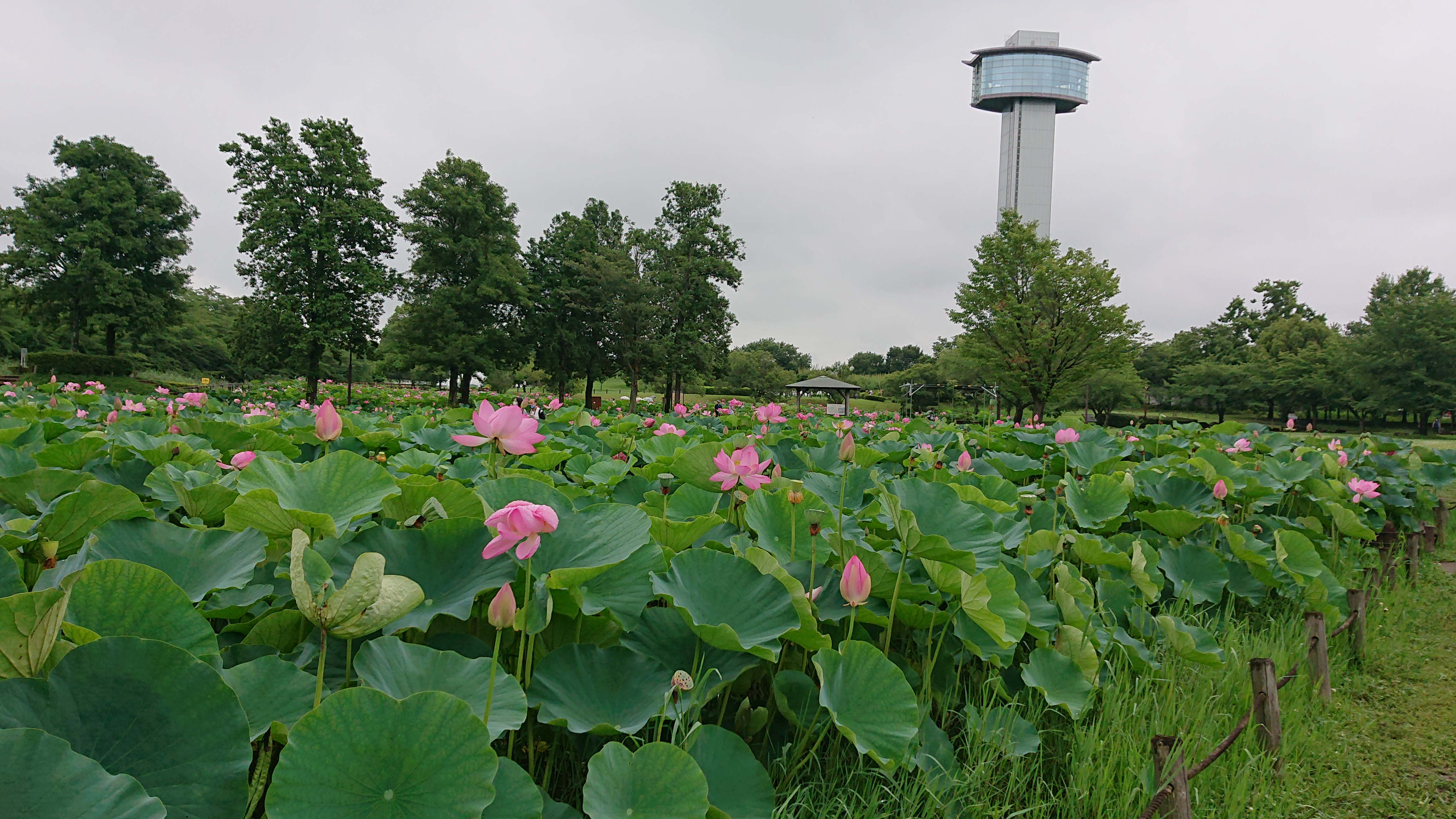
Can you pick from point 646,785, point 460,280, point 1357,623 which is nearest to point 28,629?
point 646,785

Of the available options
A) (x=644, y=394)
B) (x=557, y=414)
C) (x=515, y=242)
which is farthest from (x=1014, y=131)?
(x=557, y=414)

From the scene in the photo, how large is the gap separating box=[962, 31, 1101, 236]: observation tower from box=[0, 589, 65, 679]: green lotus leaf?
60463mm

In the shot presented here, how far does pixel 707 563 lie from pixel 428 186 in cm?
2262

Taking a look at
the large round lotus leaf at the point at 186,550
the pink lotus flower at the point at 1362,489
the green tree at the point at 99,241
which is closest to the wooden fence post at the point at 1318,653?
the pink lotus flower at the point at 1362,489

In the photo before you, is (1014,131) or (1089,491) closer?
(1089,491)

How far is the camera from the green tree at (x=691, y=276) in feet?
74.2

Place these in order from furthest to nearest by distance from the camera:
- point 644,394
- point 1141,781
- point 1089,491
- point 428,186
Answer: point 644,394, point 428,186, point 1089,491, point 1141,781

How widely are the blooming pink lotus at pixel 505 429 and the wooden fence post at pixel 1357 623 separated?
3195 mm

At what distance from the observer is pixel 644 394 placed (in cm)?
4059

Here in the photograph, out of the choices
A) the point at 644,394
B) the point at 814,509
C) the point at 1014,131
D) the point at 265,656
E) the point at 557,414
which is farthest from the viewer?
the point at 1014,131

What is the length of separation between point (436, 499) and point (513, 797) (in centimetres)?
65

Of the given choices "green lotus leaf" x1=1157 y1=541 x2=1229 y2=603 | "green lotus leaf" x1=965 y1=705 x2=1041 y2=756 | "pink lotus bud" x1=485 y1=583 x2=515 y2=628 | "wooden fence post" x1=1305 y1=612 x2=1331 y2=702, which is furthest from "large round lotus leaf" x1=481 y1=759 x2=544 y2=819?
"wooden fence post" x1=1305 y1=612 x2=1331 y2=702

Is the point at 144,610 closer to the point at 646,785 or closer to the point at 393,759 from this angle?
the point at 393,759

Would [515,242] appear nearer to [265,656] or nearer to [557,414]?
[557,414]
